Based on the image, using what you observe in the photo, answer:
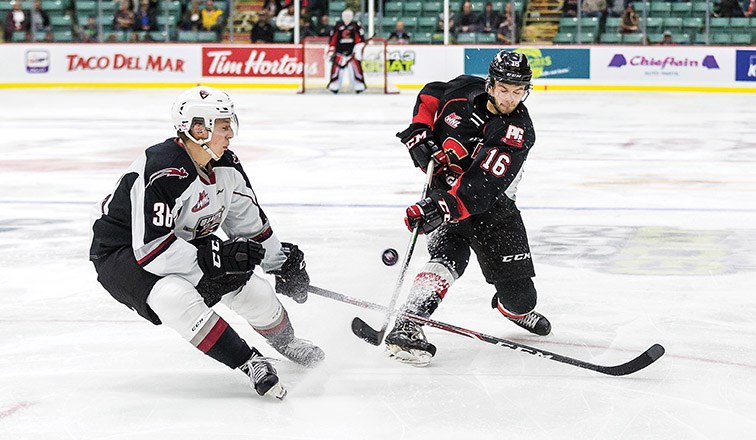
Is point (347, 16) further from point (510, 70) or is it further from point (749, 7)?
point (510, 70)

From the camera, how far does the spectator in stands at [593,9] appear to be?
14508 millimetres

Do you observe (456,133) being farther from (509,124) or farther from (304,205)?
(304,205)

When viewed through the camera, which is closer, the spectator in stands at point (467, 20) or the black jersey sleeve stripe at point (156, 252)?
the black jersey sleeve stripe at point (156, 252)

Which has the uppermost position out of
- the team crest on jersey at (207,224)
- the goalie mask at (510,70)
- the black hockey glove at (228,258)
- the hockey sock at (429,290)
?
the goalie mask at (510,70)

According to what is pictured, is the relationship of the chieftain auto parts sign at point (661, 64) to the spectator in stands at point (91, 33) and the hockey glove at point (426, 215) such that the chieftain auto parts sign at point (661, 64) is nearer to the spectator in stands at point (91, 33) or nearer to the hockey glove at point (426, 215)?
the spectator in stands at point (91, 33)

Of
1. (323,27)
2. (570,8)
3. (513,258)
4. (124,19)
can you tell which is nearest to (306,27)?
(323,27)

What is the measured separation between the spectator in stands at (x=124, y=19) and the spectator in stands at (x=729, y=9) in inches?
302

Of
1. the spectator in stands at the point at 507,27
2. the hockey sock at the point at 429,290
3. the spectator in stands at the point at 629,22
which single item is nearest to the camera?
the hockey sock at the point at 429,290

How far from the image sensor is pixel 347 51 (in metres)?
14.2

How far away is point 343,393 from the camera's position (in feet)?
9.02

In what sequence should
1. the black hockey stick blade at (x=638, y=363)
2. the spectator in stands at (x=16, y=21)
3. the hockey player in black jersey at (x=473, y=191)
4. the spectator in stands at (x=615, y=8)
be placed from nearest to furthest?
1. the black hockey stick blade at (x=638, y=363)
2. the hockey player in black jersey at (x=473, y=191)
3. the spectator in stands at (x=615, y=8)
4. the spectator in stands at (x=16, y=21)

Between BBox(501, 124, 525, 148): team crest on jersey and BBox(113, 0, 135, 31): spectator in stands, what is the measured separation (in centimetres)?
1298

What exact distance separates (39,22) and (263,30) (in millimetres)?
3021

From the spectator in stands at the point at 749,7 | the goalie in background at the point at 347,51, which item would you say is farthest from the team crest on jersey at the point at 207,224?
the spectator in stands at the point at 749,7
